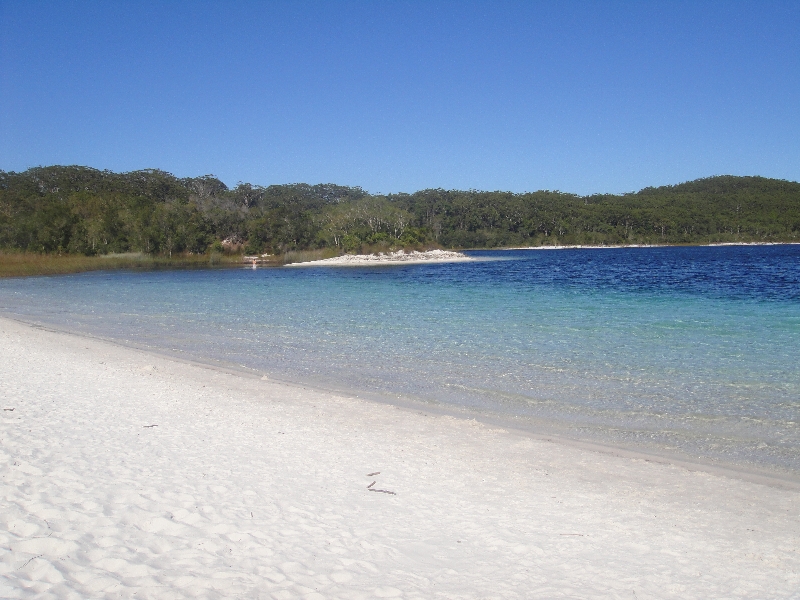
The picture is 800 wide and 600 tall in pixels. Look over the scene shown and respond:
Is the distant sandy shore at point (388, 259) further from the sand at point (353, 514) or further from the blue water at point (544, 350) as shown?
the sand at point (353, 514)

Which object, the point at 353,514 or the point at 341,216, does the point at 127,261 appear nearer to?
the point at 341,216

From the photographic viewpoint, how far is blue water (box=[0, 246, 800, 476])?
8094mm

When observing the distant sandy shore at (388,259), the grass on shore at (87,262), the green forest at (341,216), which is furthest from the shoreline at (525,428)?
the green forest at (341,216)

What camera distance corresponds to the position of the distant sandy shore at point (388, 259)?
236ft

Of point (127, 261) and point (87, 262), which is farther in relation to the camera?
point (127, 261)

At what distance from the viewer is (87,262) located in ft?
201

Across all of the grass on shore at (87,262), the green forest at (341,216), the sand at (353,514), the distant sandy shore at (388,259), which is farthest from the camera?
the green forest at (341,216)

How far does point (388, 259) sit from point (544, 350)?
217ft

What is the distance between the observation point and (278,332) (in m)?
17.1

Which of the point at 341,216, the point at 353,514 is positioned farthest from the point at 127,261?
→ the point at 353,514

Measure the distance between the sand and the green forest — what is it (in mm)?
71205

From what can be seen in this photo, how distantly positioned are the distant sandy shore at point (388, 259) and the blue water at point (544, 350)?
44008 mm

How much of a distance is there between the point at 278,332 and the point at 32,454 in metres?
11.3

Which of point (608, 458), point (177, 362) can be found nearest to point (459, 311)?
point (177, 362)
